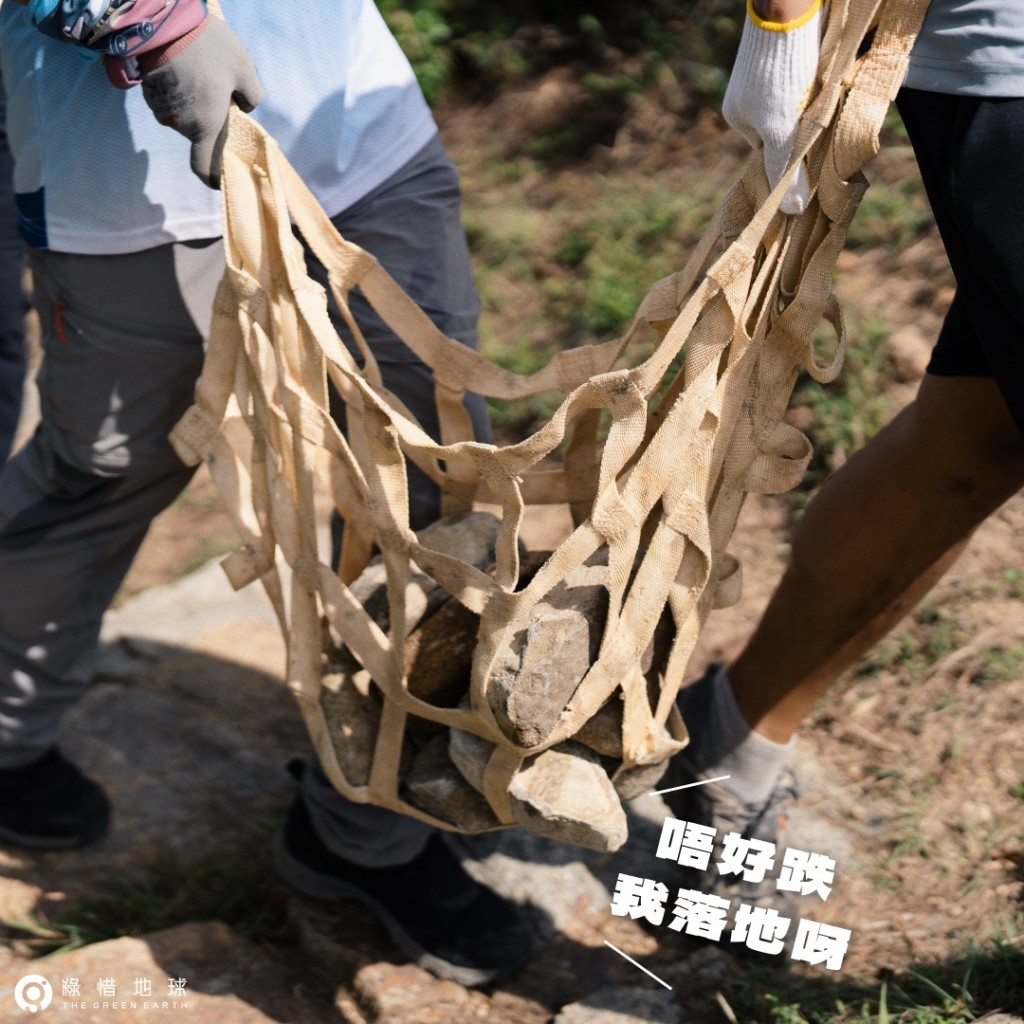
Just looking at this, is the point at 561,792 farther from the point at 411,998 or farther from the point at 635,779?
the point at 411,998

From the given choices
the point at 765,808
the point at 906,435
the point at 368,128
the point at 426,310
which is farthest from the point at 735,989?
the point at 368,128

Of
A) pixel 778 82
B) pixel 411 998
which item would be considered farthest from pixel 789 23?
pixel 411 998

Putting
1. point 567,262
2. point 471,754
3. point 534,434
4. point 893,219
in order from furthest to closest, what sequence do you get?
point 567,262
point 893,219
point 471,754
point 534,434

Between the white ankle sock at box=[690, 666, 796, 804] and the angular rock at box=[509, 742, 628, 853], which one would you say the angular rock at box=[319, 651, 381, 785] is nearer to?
the angular rock at box=[509, 742, 628, 853]

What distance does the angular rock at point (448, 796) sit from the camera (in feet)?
5.43

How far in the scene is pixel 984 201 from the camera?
1334mm

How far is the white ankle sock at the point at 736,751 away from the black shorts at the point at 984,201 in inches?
29.9

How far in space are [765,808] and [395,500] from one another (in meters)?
0.92

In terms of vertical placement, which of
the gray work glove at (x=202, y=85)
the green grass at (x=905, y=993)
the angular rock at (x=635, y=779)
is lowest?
the green grass at (x=905, y=993)

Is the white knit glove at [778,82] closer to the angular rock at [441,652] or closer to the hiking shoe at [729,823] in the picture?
the angular rock at [441,652]

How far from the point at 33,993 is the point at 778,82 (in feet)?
5.35

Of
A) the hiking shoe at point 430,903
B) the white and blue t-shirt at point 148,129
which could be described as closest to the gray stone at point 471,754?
the hiking shoe at point 430,903

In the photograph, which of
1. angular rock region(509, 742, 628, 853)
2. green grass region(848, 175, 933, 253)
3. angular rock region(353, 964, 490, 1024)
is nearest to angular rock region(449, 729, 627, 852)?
angular rock region(509, 742, 628, 853)

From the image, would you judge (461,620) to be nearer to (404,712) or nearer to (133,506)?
(404,712)
